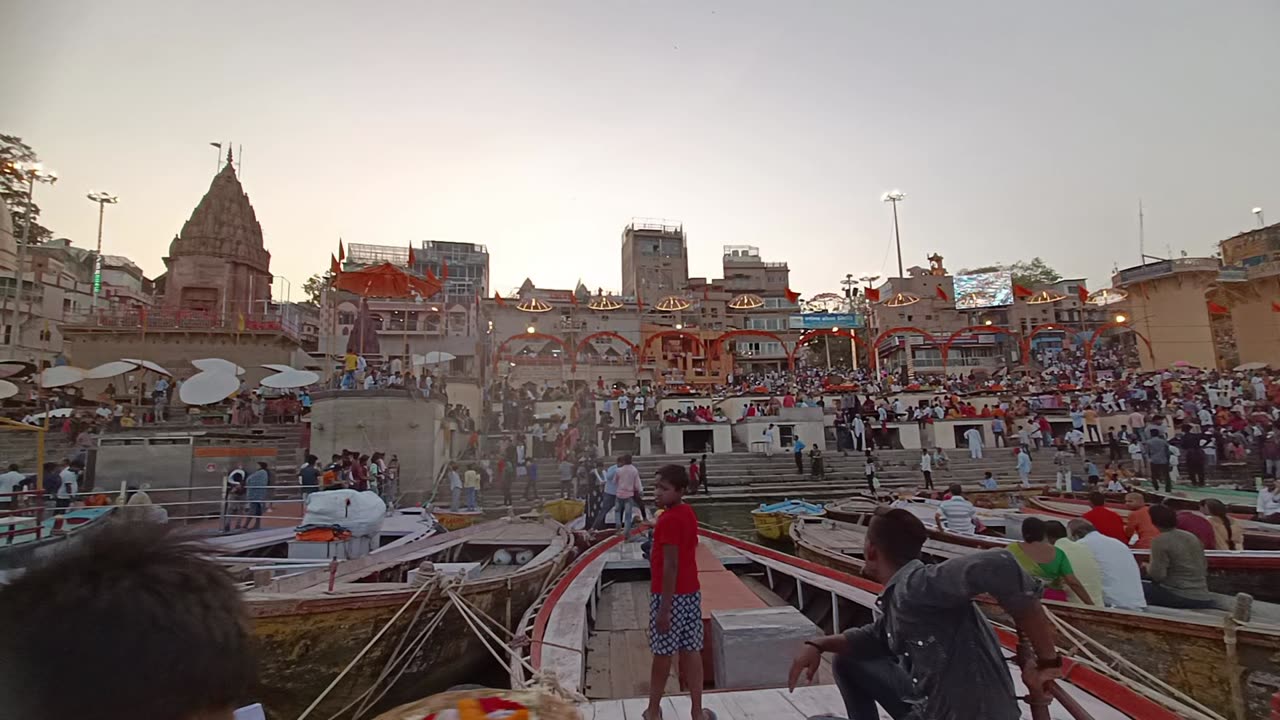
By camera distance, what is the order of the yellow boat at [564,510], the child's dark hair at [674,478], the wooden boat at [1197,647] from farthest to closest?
the yellow boat at [564,510] → the wooden boat at [1197,647] → the child's dark hair at [674,478]

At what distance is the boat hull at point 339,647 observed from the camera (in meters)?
5.35

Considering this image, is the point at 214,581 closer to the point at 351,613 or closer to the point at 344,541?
the point at 351,613

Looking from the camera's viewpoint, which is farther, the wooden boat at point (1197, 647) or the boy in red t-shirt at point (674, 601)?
the wooden boat at point (1197, 647)

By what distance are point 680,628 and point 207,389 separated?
2101 centimetres

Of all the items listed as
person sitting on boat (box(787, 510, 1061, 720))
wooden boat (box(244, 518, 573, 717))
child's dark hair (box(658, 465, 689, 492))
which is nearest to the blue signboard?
wooden boat (box(244, 518, 573, 717))

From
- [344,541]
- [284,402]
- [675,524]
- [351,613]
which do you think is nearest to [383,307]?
[284,402]

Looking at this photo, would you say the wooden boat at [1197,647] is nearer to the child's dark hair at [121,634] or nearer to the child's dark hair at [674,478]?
the child's dark hair at [674,478]

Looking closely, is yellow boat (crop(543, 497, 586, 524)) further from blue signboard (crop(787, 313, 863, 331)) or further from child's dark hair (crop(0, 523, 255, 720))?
blue signboard (crop(787, 313, 863, 331))

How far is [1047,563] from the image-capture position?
5.39 m

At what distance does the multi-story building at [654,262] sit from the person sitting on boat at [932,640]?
6174 centimetres

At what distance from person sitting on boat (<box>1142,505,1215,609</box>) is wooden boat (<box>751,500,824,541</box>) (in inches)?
348

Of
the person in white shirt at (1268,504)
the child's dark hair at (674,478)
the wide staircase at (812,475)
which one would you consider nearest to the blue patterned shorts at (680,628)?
the child's dark hair at (674,478)

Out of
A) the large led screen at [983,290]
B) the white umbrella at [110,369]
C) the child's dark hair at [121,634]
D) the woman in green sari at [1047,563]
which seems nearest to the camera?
the child's dark hair at [121,634]

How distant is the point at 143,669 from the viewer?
114 centimetres
